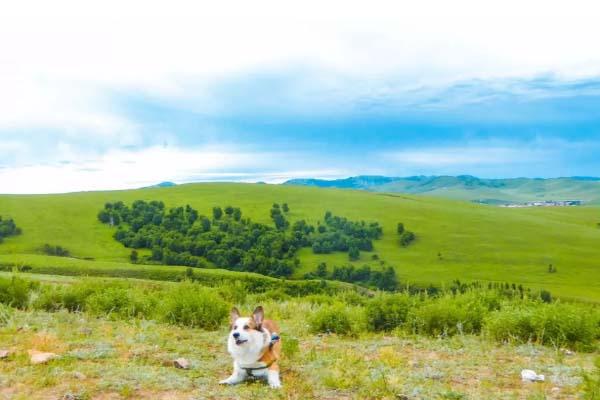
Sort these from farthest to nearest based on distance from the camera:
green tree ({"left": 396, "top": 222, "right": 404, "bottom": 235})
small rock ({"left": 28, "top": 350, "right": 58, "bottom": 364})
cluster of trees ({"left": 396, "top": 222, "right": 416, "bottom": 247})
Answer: green tree ({"left": 396, "top": 222, "right": 404, "bottom": 235}), cluster of trees ({"left": 396, "top": 222, "right": 416, "bottom": 247}), small rock ({"left": 28, "top": 350, "right": 58, "bottom": 364})

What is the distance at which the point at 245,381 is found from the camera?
783 cm

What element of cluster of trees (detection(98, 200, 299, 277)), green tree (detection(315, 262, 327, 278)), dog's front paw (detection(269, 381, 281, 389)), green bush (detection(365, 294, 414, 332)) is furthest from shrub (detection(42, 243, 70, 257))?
dog's front paw (detection(269, 381, 281, 389))

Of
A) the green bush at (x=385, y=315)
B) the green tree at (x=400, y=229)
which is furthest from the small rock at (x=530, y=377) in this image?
the green tree at (x=400, y=229)

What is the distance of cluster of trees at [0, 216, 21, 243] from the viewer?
141 meters

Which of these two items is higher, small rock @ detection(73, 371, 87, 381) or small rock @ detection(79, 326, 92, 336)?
small rock @ detection(73, 371, 87, 381)

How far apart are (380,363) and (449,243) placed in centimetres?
15170

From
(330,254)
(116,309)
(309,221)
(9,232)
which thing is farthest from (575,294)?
(9,232)

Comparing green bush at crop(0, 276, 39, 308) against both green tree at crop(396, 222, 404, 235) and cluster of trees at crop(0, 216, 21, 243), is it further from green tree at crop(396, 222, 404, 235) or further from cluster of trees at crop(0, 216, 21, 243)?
green tree at crop(396, 222, 404, 235)

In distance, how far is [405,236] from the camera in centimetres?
15600

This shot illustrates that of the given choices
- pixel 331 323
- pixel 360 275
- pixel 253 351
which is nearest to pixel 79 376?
pixel 253 351

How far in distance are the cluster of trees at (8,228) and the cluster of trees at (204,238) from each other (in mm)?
24898

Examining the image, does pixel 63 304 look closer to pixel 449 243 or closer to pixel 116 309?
pixel 116 309

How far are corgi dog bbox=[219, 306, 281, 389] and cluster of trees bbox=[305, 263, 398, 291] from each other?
124 m

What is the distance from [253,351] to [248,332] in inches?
15.4
